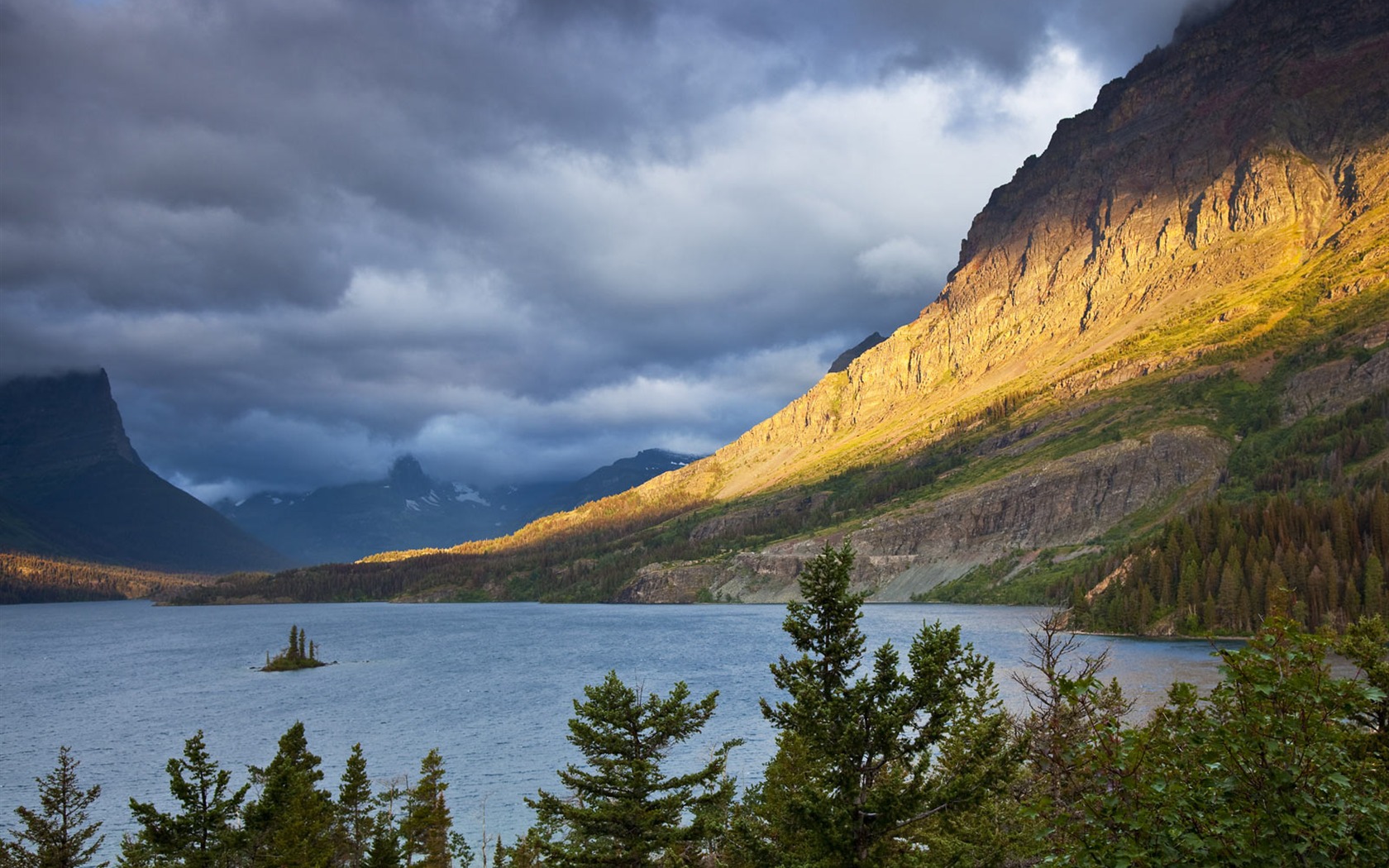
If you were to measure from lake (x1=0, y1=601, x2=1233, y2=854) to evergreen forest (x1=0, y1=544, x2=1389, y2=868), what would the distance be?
30.4m

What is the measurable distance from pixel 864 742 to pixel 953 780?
2262 mm

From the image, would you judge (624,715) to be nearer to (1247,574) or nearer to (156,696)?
(156,696)

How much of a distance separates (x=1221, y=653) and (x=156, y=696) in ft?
480

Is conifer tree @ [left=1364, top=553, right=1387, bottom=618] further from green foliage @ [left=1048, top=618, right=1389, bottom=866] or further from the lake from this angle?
green foliage @ [left=1048, top=618, right=1389, bottom=866]

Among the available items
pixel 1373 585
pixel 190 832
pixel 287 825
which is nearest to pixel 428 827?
pixel 287 825

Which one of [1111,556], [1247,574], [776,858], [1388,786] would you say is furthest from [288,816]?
[1111,556]

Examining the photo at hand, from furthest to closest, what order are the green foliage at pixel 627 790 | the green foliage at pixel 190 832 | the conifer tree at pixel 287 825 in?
the conifer tree at pixel 287 825 → the green foliage at pixel 190 832 → the green foliage at pixel 627 790

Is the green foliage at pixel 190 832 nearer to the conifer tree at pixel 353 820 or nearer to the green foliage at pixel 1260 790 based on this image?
the conifer tree at pixel 353 820

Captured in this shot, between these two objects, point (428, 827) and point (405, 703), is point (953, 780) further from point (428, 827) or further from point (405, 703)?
point (405, 703)

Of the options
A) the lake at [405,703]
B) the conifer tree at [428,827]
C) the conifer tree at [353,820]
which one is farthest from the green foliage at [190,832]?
the lake at [405,703]

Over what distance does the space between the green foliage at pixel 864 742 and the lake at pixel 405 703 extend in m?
46.9

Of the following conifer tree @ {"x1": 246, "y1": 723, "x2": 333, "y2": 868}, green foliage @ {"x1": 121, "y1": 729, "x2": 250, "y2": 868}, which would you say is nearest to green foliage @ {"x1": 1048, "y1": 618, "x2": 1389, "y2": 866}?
conifer tree @ {"x1": 246, "y1": 723, "x2": 333, "y2": 868}

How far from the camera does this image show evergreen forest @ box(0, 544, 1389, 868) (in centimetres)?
991

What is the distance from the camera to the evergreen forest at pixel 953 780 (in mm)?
9906
